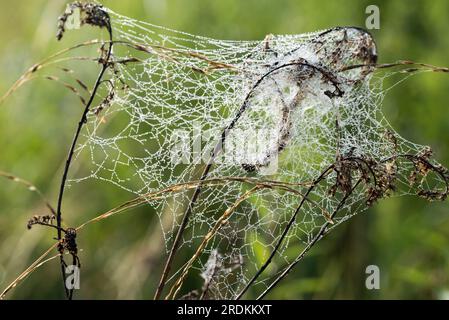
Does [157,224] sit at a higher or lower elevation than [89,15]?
higher

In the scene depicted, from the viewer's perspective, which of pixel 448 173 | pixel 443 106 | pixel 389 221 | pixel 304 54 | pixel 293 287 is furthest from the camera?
pixel 443 106

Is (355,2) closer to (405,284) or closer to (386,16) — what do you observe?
(386,16)

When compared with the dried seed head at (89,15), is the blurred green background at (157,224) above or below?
above

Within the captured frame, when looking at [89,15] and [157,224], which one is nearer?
[89,15]

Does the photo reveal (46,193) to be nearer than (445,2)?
Yes

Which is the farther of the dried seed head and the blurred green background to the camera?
the blurred green background

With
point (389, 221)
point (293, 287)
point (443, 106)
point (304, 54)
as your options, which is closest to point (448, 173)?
point (304, 54)

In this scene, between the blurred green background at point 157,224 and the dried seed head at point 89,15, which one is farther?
the blurred green background at point 157,224

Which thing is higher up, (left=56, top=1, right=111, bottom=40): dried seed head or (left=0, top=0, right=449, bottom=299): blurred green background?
(left=0, top=0, right=449, bottom=299): blurred green background
